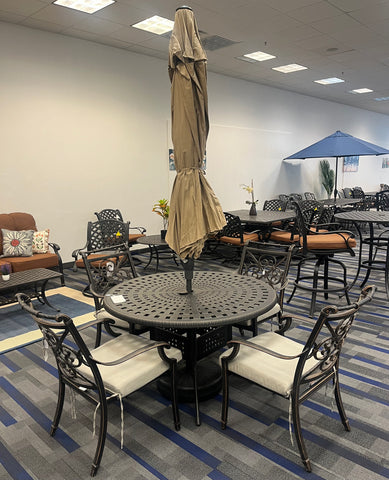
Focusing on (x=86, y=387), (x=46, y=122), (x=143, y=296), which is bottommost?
(x=86, y=387)

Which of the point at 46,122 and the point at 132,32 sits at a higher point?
the point at 132,32

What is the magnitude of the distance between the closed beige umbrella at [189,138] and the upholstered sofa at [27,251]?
309 centimetres

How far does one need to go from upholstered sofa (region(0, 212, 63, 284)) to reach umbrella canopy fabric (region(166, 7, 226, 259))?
122 inches

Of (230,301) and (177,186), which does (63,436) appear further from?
(177,186)

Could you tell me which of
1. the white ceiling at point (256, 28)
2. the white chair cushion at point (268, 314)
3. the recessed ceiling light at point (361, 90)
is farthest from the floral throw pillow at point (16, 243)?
the recessed ceiling light at point (361, 90)

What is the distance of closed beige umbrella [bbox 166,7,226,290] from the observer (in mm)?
2123

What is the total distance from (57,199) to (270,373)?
4716 mm

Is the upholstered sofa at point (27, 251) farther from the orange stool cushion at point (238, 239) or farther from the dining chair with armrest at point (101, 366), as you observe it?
the dining chair with armrest at point (101, 366)

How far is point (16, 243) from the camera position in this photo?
4.91 m

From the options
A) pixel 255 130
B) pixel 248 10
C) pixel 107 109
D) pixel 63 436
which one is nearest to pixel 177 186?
pixel 63 436

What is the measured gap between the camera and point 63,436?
217 cm

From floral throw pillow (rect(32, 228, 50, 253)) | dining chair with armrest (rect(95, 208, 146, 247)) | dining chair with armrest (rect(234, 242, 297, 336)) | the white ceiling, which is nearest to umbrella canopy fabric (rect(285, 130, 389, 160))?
the white ceiling

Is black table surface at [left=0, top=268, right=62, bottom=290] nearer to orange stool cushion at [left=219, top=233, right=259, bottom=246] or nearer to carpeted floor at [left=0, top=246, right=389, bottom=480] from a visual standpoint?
carpeted floor at [left=0, top=246, right=389, bottom=480]

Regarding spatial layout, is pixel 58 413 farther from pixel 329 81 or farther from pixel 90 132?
pixel 329 81
